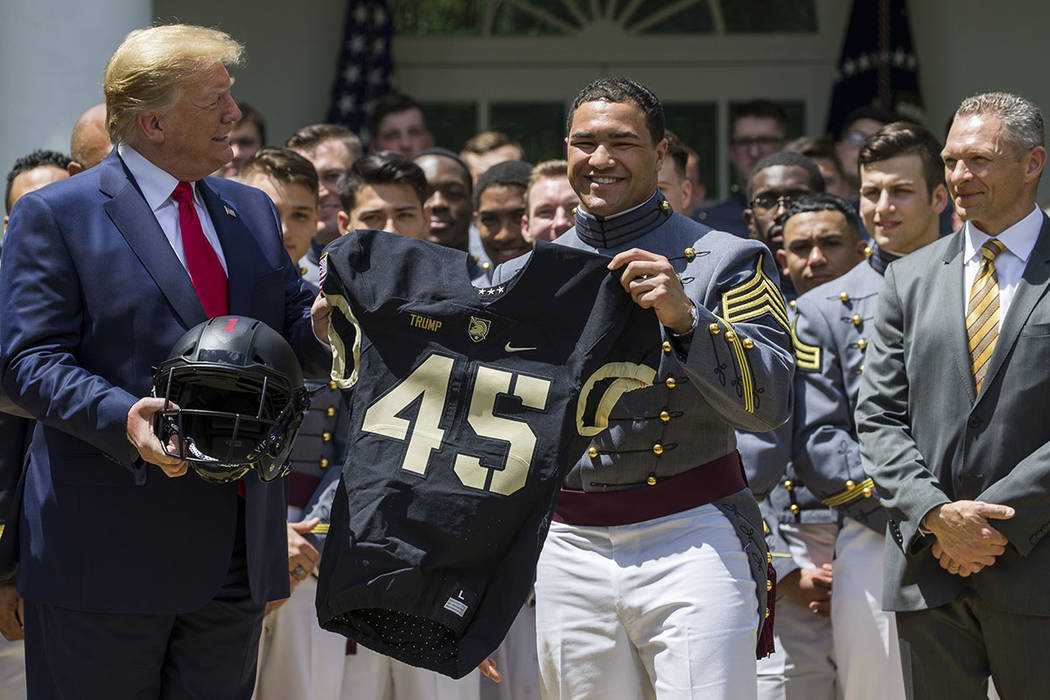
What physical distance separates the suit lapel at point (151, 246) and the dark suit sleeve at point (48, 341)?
17 cm

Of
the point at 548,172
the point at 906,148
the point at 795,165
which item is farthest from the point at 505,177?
the point at 906,148

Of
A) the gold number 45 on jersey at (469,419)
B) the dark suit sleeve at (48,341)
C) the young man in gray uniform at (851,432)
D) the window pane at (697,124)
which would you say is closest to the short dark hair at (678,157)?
the young man in gray uniform at (851,432)

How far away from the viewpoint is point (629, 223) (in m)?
4.16

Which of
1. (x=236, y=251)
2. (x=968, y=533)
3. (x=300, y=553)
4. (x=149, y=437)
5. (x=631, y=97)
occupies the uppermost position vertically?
(x=631, y=97)

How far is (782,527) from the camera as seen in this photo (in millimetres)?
5781

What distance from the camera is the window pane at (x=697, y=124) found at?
33.9 feet

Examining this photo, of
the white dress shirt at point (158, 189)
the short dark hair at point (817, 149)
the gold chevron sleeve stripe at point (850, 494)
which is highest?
the white dress shirt at point (158, 189)

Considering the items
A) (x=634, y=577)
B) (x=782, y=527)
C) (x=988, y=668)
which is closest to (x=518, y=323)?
(x=634, y=577)

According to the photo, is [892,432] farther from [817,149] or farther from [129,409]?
[817,149]

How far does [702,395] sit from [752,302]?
306mm

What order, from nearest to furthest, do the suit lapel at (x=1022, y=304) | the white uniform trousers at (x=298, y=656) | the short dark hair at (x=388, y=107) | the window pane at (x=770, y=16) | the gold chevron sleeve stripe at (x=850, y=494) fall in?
the suit lapel at (x=1022, y=304) → the gold chevron sleeve stripe at (x=850, y=494) → the white uniform trousers at (x=298, y=656) → the short dark hair at (x=388, y=107) → the window pane at (x=770, y=16)

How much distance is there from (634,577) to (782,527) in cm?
200

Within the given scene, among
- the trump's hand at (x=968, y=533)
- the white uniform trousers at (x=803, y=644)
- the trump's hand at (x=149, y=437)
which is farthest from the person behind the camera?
the white uniform trousers at (x=803, y=644)

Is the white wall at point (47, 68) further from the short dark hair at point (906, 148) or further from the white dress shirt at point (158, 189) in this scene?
the short dark hair at point (906, 148)
